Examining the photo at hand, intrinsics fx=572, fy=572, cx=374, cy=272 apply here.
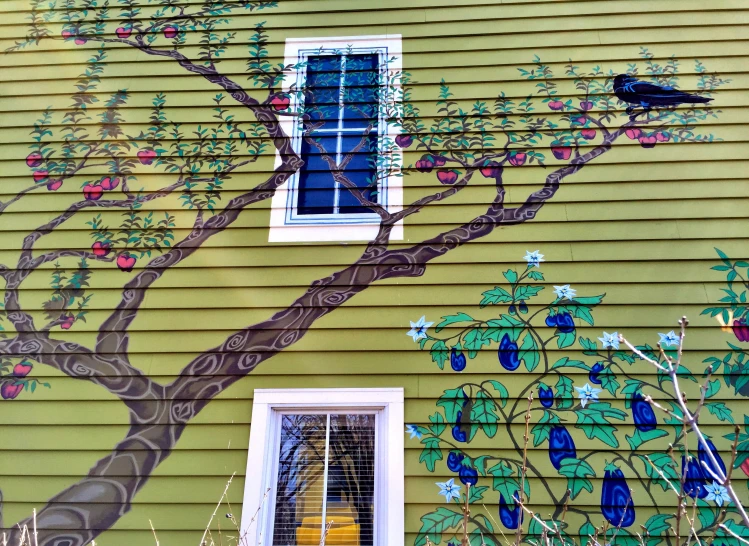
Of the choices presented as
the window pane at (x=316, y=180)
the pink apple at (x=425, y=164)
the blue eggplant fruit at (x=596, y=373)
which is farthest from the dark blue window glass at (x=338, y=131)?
the blue eggplant fruit at (x=596, y=373)

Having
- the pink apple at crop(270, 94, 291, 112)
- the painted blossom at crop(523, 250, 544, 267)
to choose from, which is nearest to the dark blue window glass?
the pink apple at crop(270, 94, 291, 112)

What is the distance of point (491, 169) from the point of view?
379 cm

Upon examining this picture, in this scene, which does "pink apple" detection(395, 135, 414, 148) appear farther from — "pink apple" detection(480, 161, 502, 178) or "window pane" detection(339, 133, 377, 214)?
"pink apple" detection(480, 161, 502, 178)

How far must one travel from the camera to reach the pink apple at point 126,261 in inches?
146

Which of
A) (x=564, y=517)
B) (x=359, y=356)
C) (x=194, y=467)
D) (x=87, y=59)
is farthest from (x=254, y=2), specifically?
(x=564, y=517)

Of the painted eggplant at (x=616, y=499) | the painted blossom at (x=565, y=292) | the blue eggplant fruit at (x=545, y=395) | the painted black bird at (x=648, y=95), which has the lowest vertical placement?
the painted eggplant at (x=616, y=499)

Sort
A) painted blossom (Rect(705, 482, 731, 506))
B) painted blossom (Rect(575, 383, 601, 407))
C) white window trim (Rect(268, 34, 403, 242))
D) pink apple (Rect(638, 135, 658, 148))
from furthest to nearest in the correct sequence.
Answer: pink apple (Rect(638, 135, 658, 148))
white window trim (Rect(268, 34, 403, 242))
painted blossom (Rect(575, 383, 601, 407))
painted blossom (Rect(705, 482, 731, 506))

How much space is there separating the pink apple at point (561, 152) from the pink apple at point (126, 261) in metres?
2.86

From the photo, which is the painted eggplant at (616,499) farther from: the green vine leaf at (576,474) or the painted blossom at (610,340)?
the painted blossom at (610,340)

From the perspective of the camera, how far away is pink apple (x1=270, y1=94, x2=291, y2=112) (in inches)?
161

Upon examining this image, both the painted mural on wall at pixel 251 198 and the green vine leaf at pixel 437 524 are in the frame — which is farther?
the painted mural on wall at pixel 251 198

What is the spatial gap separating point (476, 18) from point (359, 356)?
2645 millimetres

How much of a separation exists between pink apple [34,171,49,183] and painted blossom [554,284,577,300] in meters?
3.53

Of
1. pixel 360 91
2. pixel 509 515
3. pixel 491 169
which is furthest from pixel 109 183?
pixel 509 515
